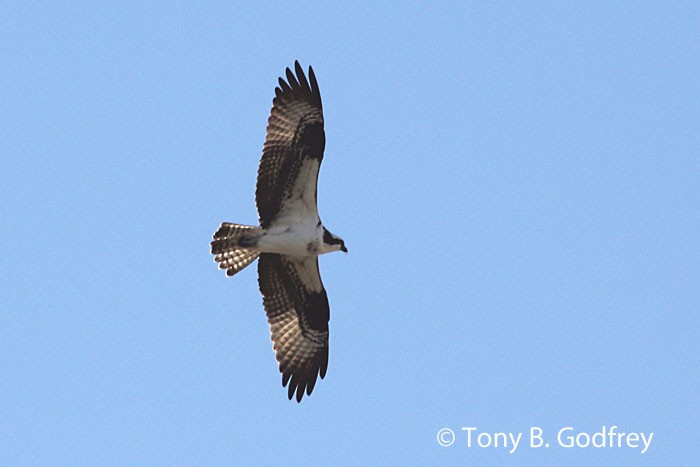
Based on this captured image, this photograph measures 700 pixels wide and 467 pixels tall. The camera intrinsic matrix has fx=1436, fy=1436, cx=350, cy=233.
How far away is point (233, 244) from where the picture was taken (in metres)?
16.5

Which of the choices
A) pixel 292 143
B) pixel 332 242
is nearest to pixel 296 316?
pixel 332 242

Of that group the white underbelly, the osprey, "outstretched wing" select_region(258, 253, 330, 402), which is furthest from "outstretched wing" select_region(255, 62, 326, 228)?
"outstretched wing" select_region(258, 253, 330, 402)

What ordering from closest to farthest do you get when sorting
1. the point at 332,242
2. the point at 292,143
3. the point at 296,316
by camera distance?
1. the point at 292,143
2. the point at 332,242
3. the point at 296,316

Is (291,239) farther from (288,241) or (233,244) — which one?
(233,244)

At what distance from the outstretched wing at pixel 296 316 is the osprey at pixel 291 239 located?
0.04 feet

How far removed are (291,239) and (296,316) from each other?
1359 mm

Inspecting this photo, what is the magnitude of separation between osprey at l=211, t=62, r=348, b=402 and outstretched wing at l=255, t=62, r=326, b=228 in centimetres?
1

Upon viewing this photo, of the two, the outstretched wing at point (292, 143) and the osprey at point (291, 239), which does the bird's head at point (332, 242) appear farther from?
the outstretched wing at point (292, 143)

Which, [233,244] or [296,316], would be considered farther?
[296,316]

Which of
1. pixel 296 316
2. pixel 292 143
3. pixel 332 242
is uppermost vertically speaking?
pixel 292 143

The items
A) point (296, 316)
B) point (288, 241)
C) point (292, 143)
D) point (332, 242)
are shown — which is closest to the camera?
point (292, 143)

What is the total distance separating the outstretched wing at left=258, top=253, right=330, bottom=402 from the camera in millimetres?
17125

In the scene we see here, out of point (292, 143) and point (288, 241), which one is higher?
point (292, 143)

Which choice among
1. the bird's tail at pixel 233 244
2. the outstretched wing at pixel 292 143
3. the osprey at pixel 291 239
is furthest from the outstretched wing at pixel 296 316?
the outstretched wing at pixel 292 143
